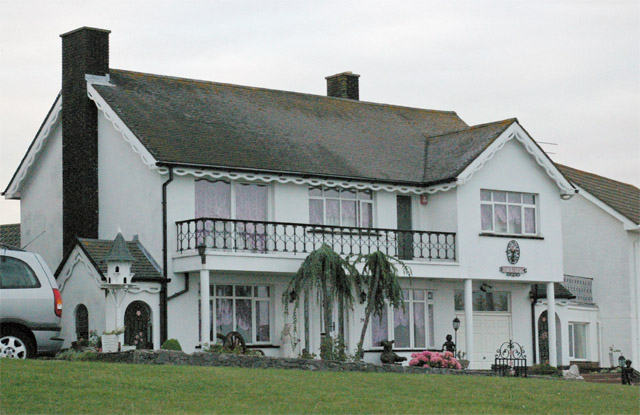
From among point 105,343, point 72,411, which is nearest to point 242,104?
point 105,343

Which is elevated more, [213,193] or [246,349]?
[213,193]

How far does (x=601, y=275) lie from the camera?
42.2m

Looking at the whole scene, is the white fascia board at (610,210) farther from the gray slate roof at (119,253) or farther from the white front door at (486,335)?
the gray slate roof at (119,253)

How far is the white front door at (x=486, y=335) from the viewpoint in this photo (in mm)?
36344

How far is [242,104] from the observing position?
35781 millimetres

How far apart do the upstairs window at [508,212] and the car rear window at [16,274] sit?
1662cm

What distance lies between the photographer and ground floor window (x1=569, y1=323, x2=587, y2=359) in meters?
41.2

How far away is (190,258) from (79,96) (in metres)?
6.26

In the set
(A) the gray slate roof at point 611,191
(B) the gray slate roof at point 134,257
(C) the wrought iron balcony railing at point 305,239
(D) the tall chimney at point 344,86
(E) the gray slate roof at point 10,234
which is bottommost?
(B) the gray slate roof at point 134,257

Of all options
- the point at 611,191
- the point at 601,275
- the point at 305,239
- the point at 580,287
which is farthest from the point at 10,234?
the point at 611,191

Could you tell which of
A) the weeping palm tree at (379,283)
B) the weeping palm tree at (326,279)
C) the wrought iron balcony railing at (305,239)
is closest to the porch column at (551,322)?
the wrought iron balcony railing at (305,239)

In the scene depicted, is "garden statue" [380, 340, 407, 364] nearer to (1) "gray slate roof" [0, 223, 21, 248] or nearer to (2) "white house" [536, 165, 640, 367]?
(2) "white house" [536, 165, 640, 367]

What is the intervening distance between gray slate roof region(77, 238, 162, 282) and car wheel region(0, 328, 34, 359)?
650 cm

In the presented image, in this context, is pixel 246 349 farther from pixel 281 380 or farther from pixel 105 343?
pixel 281 380
